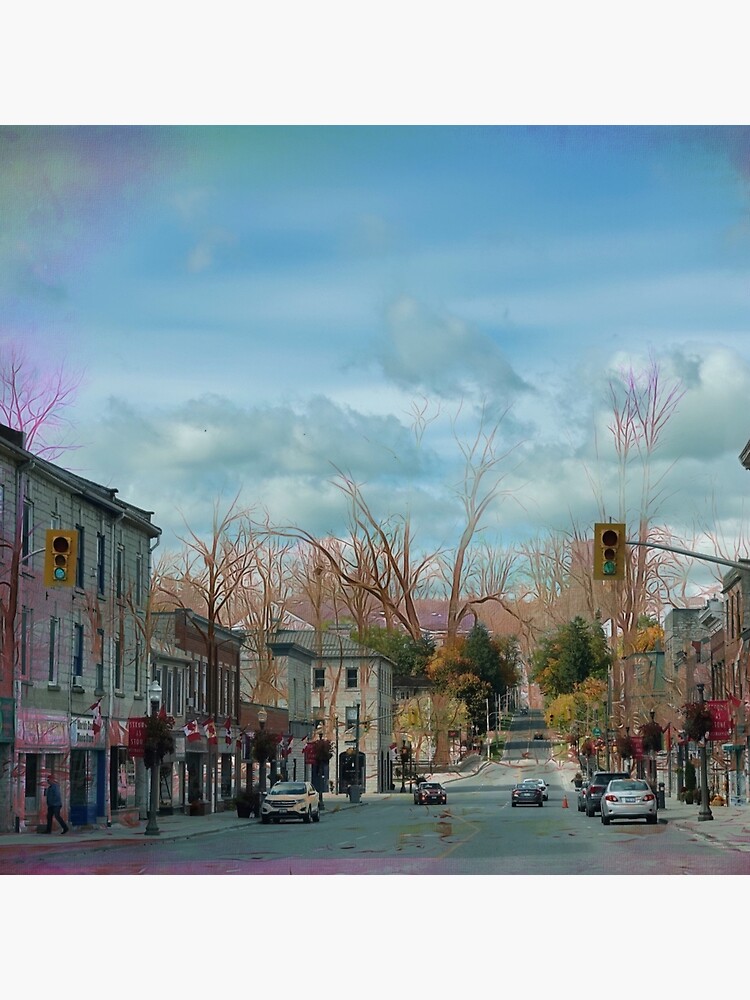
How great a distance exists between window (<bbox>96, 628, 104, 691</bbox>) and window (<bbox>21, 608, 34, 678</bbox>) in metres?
6.44

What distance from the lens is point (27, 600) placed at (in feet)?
134

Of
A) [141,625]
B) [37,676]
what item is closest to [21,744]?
[37,676]

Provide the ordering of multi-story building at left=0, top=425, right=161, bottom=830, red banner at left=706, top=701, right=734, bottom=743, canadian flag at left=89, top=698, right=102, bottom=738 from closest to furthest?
multi-story building at left=0, top=425, right=161, bottom=830
canadian flag at left=89, top=698, right=102, bottom=738
red banner at left=706, top=701, right=734, bottom=743

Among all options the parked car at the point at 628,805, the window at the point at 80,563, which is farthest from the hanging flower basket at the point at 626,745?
the window at the point at 80,563

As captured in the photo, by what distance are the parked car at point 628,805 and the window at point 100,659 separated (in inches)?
688

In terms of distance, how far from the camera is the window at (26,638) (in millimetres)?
40438

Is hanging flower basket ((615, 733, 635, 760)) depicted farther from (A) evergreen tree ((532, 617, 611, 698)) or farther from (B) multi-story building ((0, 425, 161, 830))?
(B) multi-story building ((0, 425, 161, 830))

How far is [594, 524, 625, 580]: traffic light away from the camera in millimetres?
25406

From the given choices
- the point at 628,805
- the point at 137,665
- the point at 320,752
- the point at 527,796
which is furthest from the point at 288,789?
the point at 320,752

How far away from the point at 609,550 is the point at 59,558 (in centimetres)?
1026

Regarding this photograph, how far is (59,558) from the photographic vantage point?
25.9m

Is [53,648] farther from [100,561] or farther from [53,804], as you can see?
[53,804]

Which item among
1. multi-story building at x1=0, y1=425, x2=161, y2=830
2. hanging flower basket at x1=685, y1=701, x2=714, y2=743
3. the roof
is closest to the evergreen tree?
the roof

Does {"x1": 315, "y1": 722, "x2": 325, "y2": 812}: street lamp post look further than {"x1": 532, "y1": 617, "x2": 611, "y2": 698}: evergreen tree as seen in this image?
No
